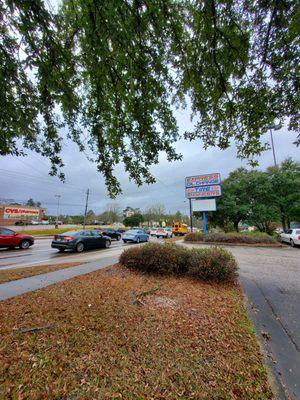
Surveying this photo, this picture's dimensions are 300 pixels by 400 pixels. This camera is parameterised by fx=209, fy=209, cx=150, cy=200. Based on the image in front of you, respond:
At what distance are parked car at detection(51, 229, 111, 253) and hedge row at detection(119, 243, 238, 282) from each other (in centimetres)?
725

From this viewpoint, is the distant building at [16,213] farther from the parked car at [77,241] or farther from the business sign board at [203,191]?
the business sign board at [203,191]

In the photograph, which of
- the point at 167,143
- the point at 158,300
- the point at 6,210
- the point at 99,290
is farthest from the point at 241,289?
the point at 6,210

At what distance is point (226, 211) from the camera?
24156 millimetres

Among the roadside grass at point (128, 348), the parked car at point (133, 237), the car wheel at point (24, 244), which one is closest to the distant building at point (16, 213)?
the parked car at point (133, 237)

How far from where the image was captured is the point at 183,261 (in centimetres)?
656

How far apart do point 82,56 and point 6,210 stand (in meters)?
46.2

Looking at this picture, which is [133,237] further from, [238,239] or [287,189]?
[287,189]

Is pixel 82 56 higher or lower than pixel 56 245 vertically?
higher

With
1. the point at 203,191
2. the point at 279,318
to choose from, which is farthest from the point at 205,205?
the point at 279,318

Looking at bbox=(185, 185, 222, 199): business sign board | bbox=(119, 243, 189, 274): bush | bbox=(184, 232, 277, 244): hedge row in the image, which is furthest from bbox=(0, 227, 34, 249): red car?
bbox=(185, 185, 222, 199): business sign board

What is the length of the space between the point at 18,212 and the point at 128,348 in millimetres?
48479

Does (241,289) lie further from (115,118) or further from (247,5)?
(247,5)

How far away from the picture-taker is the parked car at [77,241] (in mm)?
13633

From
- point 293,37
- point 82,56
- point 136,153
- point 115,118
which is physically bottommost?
point 136,153
